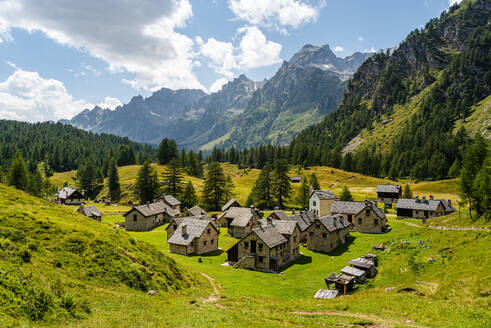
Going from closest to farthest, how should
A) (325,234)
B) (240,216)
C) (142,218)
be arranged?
(325,234) → (240,216) → (142,218)

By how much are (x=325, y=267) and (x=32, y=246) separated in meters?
42.9

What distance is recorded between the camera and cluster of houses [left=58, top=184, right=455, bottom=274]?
51656 mm

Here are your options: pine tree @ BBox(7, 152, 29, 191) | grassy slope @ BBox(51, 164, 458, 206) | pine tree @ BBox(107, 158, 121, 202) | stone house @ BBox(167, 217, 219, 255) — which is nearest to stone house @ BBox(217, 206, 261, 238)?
stone house @ BBox(167, 217, 219, 255)

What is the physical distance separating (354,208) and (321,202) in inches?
579

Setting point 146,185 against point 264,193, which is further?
point 146,185

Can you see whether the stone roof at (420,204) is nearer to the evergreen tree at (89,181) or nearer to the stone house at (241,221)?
the stone house at (241,221)

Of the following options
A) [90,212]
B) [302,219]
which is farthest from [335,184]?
[90,212]

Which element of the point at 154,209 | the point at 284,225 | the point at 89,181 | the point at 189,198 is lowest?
the point at 154,209

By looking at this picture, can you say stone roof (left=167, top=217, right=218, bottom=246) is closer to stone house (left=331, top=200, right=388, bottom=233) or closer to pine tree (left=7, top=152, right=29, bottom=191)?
stone house (left=331, top=200, right=388, bottom=233)

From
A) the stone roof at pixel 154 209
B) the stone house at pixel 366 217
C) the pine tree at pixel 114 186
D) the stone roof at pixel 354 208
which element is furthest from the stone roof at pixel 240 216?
the pine tree at pixel 114 186

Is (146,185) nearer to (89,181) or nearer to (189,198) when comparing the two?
(189,198)

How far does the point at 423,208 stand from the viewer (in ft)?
273

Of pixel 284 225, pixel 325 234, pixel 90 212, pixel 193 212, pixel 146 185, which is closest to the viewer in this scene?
pixel 284 225

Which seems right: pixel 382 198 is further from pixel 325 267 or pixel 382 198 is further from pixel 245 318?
pixel 245 318
